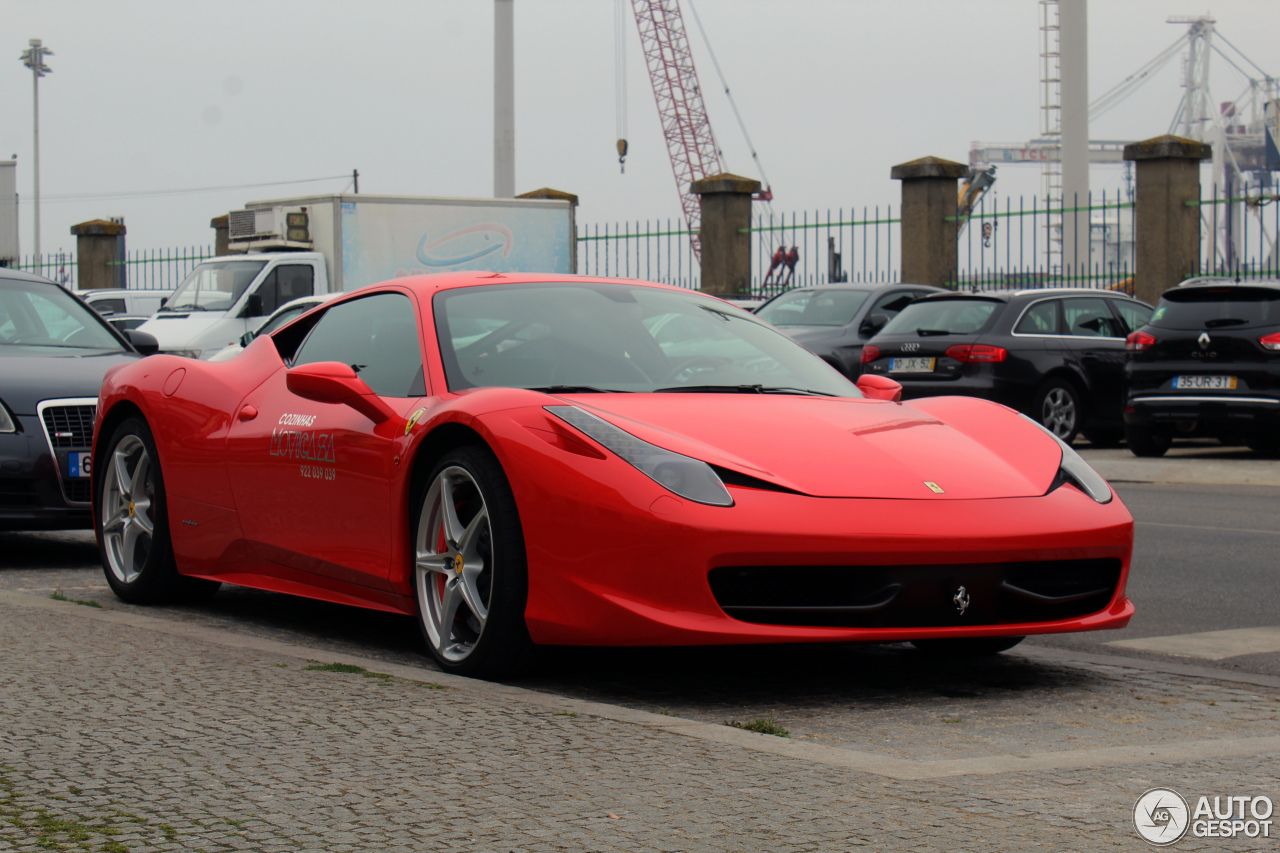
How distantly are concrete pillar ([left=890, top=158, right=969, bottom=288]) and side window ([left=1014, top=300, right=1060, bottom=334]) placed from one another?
10.4m

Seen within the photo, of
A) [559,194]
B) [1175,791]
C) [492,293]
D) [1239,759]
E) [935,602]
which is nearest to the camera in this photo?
[1175,791]

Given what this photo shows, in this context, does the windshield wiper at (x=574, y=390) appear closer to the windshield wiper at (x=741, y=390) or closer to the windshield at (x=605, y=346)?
the windshield at (x=605, y=346)

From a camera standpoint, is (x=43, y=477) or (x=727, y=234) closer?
(x=43, y=477)

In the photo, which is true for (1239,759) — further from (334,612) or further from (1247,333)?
(1247,333)

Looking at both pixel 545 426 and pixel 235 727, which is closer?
pixel 235 727

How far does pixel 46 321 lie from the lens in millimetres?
9438

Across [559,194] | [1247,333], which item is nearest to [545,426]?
[1247,333]

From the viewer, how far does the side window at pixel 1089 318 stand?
16.1 meters

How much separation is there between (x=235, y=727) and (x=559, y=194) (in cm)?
2857

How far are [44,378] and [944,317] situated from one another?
971 cm

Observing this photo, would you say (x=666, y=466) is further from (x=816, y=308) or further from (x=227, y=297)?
(x=227, y=297)

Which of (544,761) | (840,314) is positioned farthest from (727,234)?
(544,761)

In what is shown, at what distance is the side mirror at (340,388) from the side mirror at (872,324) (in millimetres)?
12702

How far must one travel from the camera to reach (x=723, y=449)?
4.76 m
